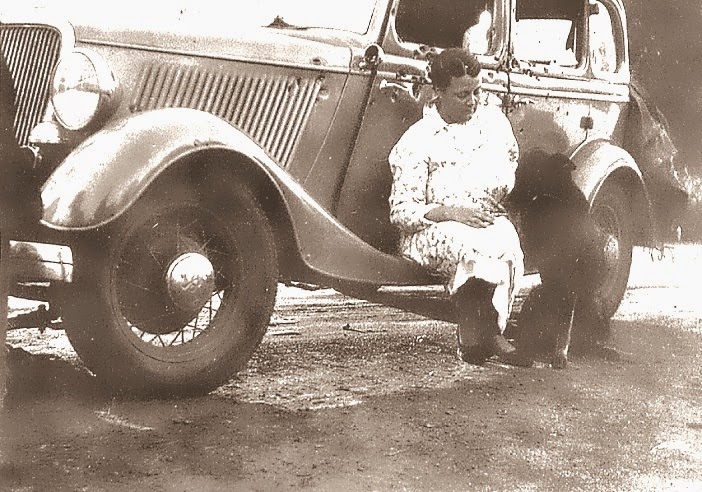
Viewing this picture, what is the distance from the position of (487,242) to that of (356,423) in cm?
105

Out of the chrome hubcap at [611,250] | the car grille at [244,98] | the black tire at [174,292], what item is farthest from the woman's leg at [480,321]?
the chrome hubcap at [611,250]

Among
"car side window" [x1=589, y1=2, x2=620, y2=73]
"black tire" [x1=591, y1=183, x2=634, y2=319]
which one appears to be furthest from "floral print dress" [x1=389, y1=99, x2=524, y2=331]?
"car side window" [x1=589, y1=2, x2=620, y2=73]

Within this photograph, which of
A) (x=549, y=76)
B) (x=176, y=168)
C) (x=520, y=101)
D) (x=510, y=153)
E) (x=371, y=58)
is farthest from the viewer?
(x=549, y=76)

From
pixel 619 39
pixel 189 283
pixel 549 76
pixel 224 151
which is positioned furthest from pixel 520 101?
pixel 189 283

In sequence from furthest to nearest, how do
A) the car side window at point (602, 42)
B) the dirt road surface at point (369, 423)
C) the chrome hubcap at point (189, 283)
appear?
the car side window at point (602, 42) < the chrome hubcap at point (189, 283) < the dirt road surface at point (369, 423)

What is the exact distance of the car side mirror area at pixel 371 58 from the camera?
17.4ft

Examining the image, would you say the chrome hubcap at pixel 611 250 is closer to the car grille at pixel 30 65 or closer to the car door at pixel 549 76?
the car door at pixel 549 76

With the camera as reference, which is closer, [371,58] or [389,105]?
[371,58]

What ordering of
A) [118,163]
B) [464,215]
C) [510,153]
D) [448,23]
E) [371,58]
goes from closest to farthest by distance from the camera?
[118,163]
[464,215]
[510,153]
[371,58]
[448,23]

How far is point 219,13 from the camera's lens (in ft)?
17.2

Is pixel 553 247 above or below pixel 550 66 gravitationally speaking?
below

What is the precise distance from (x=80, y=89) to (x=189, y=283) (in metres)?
0.90

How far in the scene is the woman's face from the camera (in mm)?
5004

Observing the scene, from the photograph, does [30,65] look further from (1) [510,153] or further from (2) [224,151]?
(1) [510,153]
